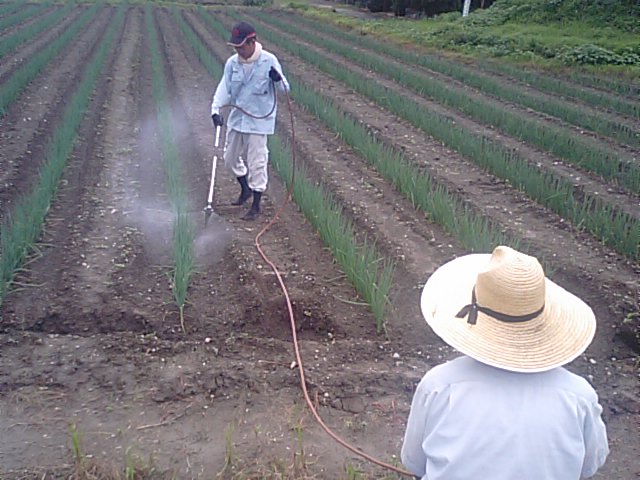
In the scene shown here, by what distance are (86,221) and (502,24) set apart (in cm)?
1444

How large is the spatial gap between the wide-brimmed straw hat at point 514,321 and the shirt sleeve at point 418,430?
141mm

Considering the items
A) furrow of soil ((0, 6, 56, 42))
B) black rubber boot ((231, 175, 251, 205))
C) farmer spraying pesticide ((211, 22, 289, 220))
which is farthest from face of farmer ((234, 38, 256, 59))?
furrow of soil ((0, 6, 56, 42))

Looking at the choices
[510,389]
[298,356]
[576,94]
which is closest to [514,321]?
[510,389]

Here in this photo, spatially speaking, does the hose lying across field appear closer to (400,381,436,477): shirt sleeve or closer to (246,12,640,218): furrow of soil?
(400,381,436,477): shirt sleeve

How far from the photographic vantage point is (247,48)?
Answer: 4.76 m

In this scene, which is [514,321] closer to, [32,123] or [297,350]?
[297,350]


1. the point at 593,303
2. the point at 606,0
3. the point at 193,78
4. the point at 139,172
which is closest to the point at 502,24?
the point at 606,0

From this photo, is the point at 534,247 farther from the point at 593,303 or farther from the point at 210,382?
the point at 210,382

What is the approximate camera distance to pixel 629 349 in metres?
3.80

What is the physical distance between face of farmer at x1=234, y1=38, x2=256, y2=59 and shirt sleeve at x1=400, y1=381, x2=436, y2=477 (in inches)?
141

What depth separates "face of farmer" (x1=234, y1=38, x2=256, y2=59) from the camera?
15.5ft

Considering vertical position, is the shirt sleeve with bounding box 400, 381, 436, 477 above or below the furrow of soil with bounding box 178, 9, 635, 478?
above

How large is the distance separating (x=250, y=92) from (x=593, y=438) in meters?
3.81

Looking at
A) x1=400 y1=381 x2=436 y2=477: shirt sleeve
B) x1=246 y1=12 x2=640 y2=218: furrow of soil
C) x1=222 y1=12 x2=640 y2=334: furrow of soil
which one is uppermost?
x1=400 y1=381 x2=436 y2=477: shirt sleeve
